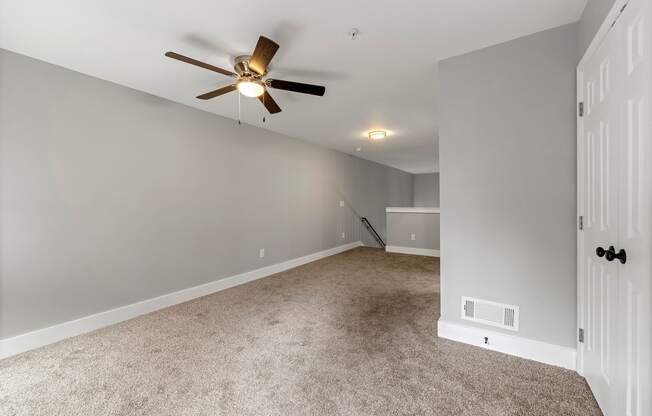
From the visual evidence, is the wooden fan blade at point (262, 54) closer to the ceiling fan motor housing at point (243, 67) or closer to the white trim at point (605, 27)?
the ceiling fan motor housing at point (243, 67)

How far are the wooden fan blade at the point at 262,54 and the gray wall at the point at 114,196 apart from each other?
1827 millimetres

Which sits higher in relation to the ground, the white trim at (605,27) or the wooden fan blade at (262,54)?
the wooden fan blade at (262,54)

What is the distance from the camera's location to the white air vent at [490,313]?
2.06m

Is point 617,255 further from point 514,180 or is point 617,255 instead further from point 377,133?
point 377,133

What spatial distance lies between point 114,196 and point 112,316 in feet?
3.97

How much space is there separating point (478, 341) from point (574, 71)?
2085 millimetres

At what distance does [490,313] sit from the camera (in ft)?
7.02

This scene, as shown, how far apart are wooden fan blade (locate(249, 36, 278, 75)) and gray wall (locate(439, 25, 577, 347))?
4.80 ft

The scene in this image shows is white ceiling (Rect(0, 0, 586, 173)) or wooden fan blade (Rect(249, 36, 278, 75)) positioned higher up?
white ceiling (Rect(0, 0, 586, 173))

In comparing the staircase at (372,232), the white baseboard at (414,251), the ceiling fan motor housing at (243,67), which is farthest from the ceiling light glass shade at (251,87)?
the staircase at (372,232)

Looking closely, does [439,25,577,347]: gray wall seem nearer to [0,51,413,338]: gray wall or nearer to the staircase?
[0,51,413,338]: gray wall

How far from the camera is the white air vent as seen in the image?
2062mm

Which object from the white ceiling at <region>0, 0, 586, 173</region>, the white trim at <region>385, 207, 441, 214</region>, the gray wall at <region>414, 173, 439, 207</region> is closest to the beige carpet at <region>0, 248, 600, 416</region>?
the white ceiling at <region>0, 0, 586, 173</region>

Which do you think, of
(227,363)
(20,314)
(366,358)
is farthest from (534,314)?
(20,314)
